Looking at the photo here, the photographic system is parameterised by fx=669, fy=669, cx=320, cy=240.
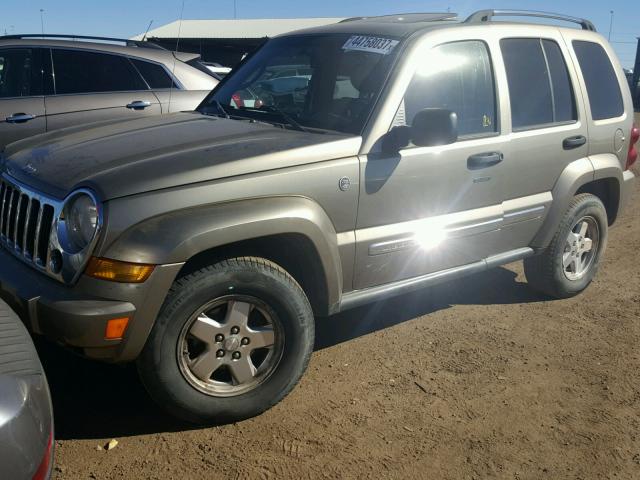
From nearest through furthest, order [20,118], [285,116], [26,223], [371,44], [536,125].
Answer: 1. [26,223]
2. [285,116]
3. [371,44]
4. [536,125]
5. [20,118]

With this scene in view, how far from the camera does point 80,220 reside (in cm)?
283

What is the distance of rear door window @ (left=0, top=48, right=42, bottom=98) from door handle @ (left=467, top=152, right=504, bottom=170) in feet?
13.2

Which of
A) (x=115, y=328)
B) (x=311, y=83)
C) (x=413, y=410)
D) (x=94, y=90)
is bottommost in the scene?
(x=413, y=410)

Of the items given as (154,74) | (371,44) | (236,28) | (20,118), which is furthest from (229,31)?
(371,44)

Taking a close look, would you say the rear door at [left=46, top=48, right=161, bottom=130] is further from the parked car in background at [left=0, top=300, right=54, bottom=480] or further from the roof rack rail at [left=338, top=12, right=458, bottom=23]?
the parked car in background at [left=0, top=300, right=54, bottom=480]

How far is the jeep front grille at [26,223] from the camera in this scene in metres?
2.96

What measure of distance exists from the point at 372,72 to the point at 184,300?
171cm

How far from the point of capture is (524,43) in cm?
441

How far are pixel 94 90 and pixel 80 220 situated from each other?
146 inches

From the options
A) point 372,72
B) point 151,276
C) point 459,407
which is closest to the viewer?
point 151,276

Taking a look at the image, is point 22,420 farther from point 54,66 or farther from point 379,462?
point 54,66

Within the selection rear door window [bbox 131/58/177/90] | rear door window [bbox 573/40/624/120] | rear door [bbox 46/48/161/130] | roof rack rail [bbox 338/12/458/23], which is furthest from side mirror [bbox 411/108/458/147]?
rear door window [bbox 131/58/177/90]

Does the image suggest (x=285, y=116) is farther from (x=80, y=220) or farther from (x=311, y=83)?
(x=80, y=220)

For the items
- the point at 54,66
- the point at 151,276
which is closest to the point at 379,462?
the point at 151,276
